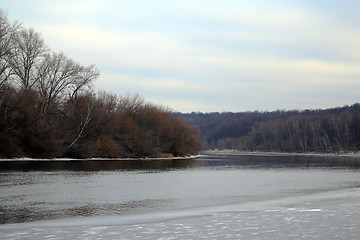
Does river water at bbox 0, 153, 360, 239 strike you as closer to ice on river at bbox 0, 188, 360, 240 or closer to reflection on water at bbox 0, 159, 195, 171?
ice on river at bbox 0, 188, 360, 240

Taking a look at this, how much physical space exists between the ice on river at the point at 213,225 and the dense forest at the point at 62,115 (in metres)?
50.2

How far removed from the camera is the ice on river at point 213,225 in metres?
13.2

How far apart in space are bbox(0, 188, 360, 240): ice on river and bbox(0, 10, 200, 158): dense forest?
50189 millimetres

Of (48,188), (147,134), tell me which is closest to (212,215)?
(48,188)

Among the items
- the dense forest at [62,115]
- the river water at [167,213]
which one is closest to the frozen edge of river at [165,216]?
the river water at [167,213]

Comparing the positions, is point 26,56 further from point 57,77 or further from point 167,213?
point 167,213

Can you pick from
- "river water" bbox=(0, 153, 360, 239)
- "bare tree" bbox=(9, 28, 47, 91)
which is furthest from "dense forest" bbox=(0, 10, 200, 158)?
"river water" bbox=(0, 153, 360, 239)

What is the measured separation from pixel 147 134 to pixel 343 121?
407 ft

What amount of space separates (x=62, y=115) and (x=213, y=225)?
235 feet

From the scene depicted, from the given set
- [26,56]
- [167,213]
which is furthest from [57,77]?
[167,213]

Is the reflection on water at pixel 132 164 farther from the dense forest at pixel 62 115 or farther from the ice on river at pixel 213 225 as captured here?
the ice on river at pixel 213 225

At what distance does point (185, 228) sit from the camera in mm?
14398

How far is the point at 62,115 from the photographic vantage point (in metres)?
82.2

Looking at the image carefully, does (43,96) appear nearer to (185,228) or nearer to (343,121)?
(185,228)
